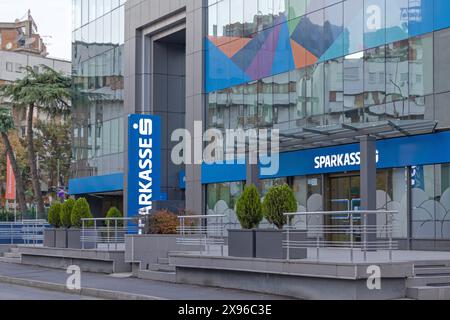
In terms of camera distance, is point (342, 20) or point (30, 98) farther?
point (30, 98)

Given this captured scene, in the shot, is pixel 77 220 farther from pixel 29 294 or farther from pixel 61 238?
pixel 29 294

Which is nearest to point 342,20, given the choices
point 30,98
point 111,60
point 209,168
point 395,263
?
point 209,168

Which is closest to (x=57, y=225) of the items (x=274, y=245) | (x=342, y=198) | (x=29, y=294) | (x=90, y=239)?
(x=90, y=239)

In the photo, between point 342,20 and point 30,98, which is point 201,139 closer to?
point 342,20

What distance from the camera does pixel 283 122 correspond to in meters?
32.8

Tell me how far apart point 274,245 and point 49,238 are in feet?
45.5

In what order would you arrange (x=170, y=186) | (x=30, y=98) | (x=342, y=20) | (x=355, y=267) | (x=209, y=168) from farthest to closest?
1. (x=30, y=98)
2. (x=170, y=186)
3. (x=209, y=168)
4. (x=342, y=20)
5. (x=355, y=267)

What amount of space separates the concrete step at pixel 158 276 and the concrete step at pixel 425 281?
24.8 ft

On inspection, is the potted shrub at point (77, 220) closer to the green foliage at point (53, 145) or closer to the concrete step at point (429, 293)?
the concrete step at point (429, 293)

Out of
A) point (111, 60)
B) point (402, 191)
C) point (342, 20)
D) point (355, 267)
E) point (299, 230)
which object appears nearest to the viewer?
point (355, 267)

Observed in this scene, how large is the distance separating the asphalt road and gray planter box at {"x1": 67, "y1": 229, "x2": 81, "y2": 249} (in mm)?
4720

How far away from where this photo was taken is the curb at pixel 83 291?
18.7 meters

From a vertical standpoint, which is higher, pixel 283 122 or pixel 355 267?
pixel 283 122

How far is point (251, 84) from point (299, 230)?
56.7ft
